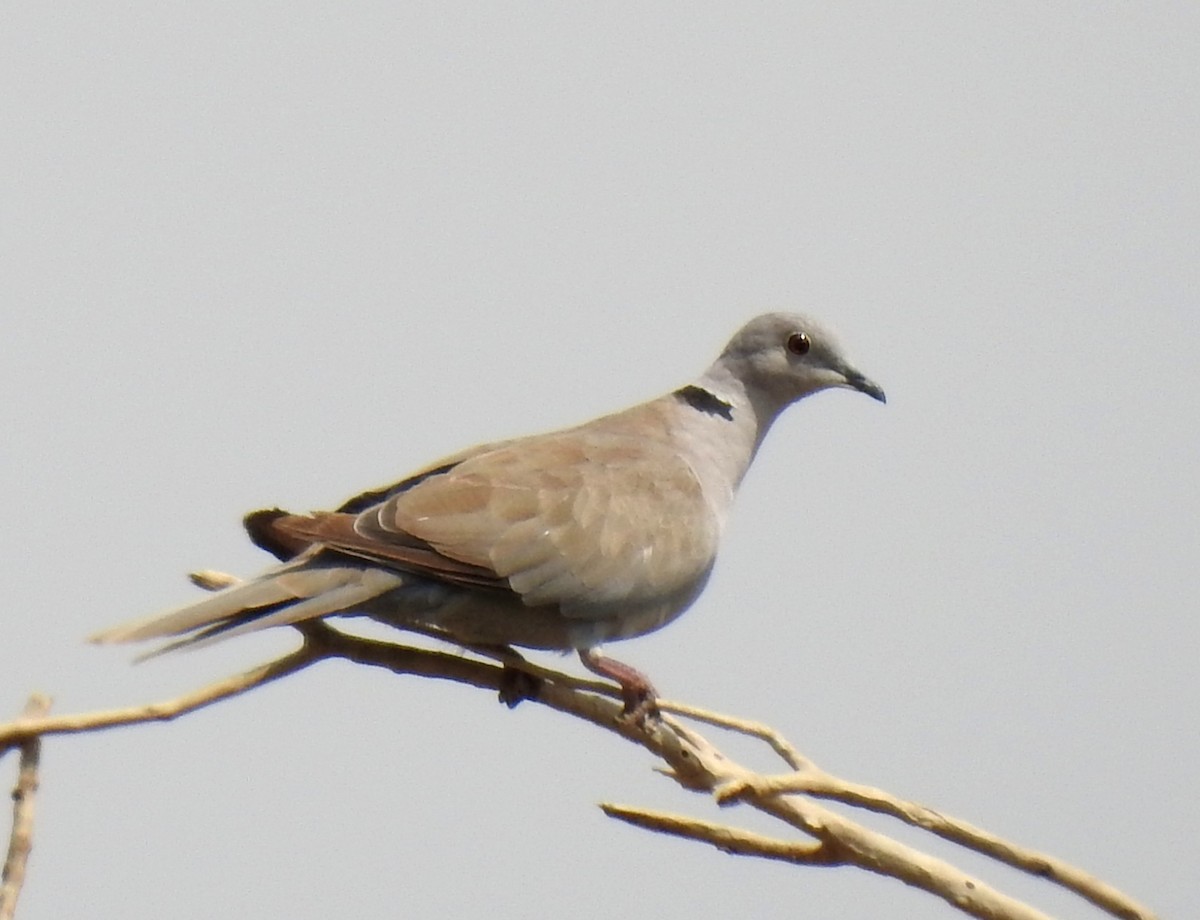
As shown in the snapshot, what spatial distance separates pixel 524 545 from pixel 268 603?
3.12 feet

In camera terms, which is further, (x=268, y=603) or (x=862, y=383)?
(x=862, y=383)

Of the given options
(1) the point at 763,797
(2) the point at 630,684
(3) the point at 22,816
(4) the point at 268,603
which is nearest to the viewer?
(3) the point at 22,816

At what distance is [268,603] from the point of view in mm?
3920

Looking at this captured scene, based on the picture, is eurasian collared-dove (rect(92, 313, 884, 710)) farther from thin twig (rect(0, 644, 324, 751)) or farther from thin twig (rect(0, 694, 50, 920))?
thin twig (rect(0, 694, 50, 920))

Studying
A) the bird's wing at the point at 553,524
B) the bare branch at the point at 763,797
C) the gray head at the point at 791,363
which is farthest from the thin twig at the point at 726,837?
the gray head at the point at 791,363

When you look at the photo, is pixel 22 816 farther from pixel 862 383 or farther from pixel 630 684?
pixel 862 383

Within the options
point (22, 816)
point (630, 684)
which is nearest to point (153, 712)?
point (22, 816)

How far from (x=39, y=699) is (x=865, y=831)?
1405 millimetres

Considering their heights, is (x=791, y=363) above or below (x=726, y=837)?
above

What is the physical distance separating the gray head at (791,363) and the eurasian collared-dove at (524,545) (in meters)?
0.38

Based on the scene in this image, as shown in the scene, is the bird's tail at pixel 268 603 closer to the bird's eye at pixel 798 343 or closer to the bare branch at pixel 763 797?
the bare branch at pixel 763 797

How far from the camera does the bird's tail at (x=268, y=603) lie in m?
3.67

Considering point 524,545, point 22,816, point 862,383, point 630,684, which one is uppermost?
point 862,383

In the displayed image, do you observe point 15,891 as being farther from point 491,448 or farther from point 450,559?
point 491,448
